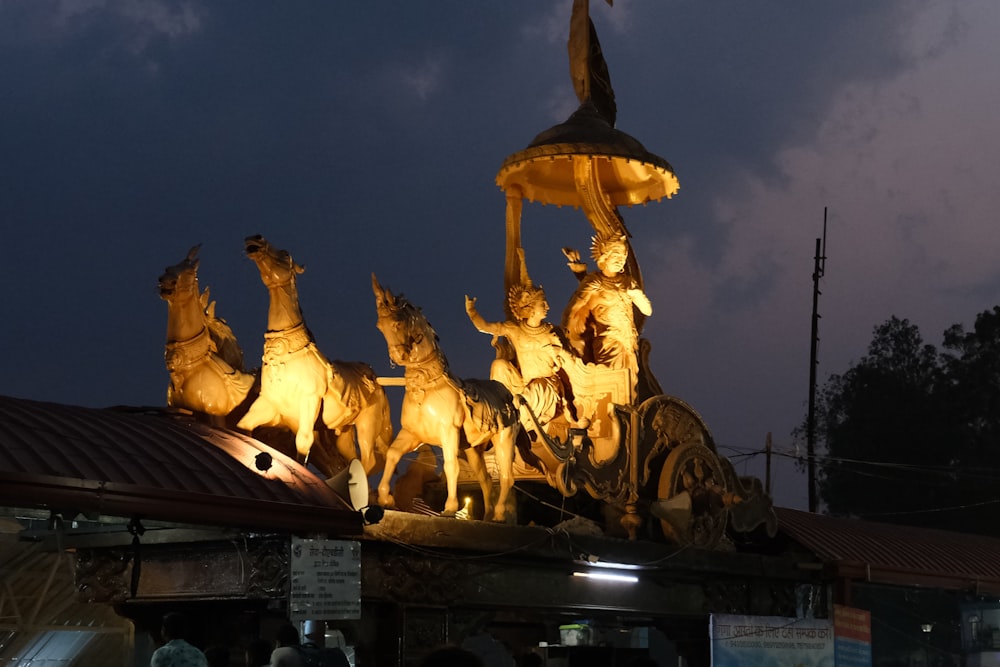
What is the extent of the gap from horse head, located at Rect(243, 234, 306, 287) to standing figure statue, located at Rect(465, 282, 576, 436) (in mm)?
3120

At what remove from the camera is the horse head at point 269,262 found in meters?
12.5

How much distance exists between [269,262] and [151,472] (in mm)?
2769

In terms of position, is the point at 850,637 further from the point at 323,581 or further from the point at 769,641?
the point at 323,581

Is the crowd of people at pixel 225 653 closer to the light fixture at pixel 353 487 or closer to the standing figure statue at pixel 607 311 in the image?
the light fixture at pixel 353 487

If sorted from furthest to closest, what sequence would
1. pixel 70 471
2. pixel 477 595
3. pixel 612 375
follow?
pixel 612 375
pixel 477 595
pixel 70 471

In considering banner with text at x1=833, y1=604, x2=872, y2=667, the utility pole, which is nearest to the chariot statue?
banner with text at x1=833, y1=604, x2=872, y2=667

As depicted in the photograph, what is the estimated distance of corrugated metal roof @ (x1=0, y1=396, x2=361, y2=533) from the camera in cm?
962

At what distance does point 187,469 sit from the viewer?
10.8 m

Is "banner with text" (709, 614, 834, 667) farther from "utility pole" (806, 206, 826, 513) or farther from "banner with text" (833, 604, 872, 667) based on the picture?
"utility pole" (806, 206, 826, 513)

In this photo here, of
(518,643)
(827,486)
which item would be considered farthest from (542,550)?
(827,486)

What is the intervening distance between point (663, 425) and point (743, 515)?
1837 millimetres

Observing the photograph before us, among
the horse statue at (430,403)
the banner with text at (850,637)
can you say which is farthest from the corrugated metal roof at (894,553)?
the horse statue at (430,403)

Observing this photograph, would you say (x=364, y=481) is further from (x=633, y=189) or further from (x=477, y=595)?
(x=633, y=189)

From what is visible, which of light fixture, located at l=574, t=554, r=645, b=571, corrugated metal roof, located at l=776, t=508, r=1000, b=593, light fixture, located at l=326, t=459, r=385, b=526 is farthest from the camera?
corrugated metal roof, located at l=776, t=508, r=1000, b=593
